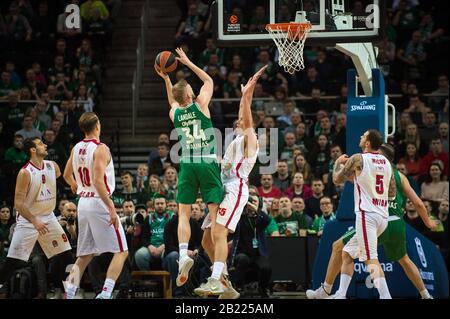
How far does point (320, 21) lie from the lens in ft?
46.2

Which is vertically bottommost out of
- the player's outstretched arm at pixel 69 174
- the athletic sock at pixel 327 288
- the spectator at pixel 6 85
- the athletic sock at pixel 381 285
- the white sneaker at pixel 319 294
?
the white sneaker at pixel 319 294

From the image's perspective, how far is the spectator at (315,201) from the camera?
1731cm

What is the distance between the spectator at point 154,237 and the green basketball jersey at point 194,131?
348 centimetres

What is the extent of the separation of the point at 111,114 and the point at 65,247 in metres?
7.69

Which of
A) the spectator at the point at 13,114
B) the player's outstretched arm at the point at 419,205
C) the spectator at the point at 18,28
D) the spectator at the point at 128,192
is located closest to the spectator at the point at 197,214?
the spectator at the point at 128,192

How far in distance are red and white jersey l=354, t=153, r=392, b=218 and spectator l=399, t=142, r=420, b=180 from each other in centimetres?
608

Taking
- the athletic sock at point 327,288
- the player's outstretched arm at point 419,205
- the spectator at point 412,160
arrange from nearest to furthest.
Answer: the player's outstretched arm at point 419,205, the athletic sock at point 327,288, the spectator at point 412,160

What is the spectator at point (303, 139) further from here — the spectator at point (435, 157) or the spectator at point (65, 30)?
the spectator at point (65, 30)

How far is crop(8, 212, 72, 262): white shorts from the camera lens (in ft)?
45.1

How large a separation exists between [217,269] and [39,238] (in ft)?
8.69

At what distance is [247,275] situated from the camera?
15.8 metres

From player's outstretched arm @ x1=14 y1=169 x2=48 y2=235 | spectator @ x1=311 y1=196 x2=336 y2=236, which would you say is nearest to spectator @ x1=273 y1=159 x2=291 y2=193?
spectator @ x1=311 y1=196 x2=336 y2=236

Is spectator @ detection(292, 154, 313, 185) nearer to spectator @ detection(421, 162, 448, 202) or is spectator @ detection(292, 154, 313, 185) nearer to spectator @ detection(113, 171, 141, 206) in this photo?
spectator @ detection(421, 162, 448, 202)

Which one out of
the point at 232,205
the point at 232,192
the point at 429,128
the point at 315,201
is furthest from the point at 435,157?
the point at 232,205
